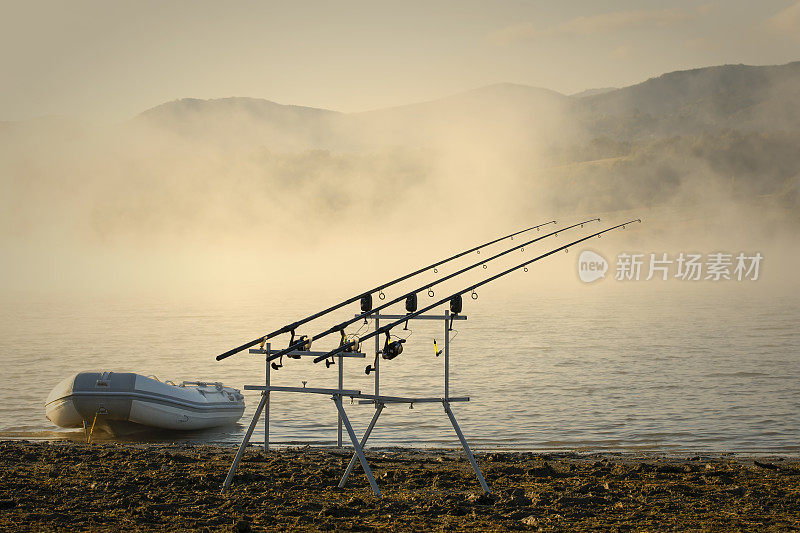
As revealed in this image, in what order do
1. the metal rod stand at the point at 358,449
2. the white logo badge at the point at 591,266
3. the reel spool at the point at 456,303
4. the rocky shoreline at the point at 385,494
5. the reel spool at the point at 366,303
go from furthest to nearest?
the white logo badge at the point at 591,266 → the reel spool at the point at 366,303 → the reel spool at the point at 456,303 → the metal rod stand at the point at 358,449 → the rocky shoreline at the point at 385,494

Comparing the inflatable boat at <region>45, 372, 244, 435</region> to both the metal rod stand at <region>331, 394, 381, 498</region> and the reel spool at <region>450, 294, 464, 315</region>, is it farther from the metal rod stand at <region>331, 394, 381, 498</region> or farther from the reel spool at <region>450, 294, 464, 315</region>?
the reel spool at <region>450, 294, 464, 315</region>

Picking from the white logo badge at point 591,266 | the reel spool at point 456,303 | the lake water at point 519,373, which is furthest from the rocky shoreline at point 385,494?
the white logo badge at point 591,266

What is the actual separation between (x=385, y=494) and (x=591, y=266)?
571ft

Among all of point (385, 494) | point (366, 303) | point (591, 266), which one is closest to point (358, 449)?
point (385, 494)

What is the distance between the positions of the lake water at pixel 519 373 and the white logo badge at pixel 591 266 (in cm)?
8746

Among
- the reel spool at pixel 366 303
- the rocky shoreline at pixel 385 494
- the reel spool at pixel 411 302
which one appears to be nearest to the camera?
the rocky shoreline at pixel 385 494

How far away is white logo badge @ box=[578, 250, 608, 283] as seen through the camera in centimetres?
16675

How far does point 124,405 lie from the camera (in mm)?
18719

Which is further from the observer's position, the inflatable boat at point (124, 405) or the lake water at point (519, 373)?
the lake water at point (519, 373)

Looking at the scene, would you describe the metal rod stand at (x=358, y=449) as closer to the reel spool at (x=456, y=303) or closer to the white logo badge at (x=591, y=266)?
the reel spool at (x=456, y=303)

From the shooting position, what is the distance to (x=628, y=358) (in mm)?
40281

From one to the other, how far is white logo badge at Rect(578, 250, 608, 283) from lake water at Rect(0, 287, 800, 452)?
3443 inches

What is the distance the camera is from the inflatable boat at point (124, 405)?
18.7m

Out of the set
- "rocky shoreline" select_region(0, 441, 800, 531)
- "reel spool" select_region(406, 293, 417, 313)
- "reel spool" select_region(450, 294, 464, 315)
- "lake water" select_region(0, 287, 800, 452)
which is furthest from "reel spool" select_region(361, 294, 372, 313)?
"lake water" select_region(0, 287, 800, 452)
